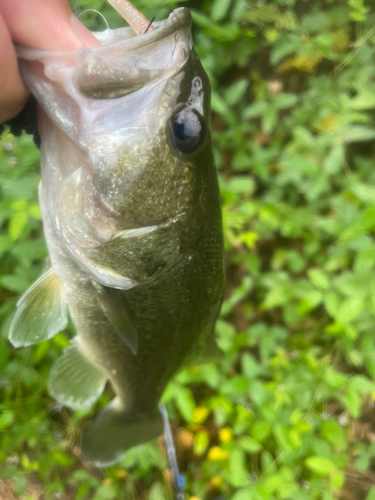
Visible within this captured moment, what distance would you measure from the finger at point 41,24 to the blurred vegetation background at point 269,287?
0.58 meters

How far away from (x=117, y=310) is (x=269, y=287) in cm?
93

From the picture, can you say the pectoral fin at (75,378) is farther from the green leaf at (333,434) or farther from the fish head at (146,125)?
the green leaf at (333,434)

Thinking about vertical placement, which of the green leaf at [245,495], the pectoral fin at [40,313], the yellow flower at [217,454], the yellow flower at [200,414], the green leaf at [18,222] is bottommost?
the yellow flower at [217,454]

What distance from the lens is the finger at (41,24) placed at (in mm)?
504

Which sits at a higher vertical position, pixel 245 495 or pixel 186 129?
pixel 186 129

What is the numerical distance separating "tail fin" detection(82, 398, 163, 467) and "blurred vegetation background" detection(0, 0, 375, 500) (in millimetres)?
195

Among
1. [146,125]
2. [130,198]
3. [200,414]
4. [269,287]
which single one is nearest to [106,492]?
[200,414]

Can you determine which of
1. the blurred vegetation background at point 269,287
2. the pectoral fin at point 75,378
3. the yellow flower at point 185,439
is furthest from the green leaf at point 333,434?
the pectoral fin at point 75,378

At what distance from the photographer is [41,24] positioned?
51 centimetres

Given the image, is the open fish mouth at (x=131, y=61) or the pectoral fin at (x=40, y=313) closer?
the open fish mouth at (x=131, y=61)

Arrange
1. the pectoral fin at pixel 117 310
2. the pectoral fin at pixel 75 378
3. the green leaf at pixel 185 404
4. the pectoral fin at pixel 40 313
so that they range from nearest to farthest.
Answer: the pectoral fin at pixel 117 310 < the pectoral fin at pixel 40 313 < the pectoral fin at pixel 75 378 < the green leaf at pixel 185 404

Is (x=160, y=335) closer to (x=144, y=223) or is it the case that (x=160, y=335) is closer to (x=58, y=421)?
(x=144, y=223)

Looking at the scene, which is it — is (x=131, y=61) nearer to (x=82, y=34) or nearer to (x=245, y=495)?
(x=82, y=34)

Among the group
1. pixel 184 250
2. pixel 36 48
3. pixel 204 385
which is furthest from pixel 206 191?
pixel 204 385
